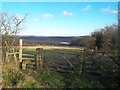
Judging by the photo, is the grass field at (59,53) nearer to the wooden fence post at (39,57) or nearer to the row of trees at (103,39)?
the wooden fence post at (39,57)

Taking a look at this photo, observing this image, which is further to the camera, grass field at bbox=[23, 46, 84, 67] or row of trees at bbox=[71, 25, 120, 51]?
grass field at bbox=[23, 46, 84, 67]

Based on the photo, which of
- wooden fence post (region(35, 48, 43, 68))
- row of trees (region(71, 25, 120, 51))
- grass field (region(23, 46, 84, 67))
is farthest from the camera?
wooden fence post (region(35, 48, 43, 68))

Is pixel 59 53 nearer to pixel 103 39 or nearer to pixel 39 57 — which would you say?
pixel 39 57

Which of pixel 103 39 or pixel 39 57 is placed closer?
pixel 103 39

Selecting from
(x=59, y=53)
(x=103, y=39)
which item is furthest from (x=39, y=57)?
(x=103, y=39)

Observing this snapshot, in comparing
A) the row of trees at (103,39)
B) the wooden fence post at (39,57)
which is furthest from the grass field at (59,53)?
the row of trees at (103,39)

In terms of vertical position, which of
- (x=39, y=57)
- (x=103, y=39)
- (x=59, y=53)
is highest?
(x=103, y=39)

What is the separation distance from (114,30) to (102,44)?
39.2 inches

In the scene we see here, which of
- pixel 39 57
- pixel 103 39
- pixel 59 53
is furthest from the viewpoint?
pixel 59 53

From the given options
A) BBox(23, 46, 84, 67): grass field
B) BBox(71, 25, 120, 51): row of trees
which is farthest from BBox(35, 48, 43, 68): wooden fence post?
BBox(71, 25, 120, 51): row of trees

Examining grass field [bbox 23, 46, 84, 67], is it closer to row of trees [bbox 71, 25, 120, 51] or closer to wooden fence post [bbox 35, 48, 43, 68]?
wooden fence post [bbox 35, 48, 43, 68]

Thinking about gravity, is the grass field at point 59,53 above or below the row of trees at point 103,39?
below

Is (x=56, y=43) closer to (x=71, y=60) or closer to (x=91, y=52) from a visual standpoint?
(x=71, y=60)

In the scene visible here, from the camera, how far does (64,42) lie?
14766mm
